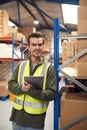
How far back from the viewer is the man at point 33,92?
2.26 metres

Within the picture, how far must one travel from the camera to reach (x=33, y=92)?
2.25 meters

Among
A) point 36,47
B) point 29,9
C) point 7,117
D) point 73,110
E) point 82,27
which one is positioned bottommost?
point 7,117

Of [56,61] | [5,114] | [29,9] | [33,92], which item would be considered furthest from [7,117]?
[29,9]

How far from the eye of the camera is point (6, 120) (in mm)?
4930

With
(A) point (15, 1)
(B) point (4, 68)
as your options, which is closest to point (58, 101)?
(B) point (4, 68)

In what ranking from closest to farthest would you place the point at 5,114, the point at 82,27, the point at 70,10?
the point at 82,27 < the point at 5,114 < the point at 70,10

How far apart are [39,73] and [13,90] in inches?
13.4

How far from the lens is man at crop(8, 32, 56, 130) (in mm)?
2264

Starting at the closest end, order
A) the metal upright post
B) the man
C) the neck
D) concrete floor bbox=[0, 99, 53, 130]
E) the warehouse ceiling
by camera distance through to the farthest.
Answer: the man
the neck
the metal upright post
concrete floor bbox=[0, 99, 53, 130]
the warehouse ceiling

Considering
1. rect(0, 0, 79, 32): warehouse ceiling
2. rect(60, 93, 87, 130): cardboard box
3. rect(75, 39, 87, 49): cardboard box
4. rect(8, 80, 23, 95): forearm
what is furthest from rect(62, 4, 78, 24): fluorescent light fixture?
rect(8, 80, 23, 95): forearm

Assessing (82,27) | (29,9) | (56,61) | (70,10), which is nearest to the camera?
(82,27)

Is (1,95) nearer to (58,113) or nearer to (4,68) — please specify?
(4,68)

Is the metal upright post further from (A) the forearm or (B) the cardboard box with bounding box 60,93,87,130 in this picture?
(A) the forearm

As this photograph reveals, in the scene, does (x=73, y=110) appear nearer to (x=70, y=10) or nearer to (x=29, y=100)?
(x=29, y=100)
